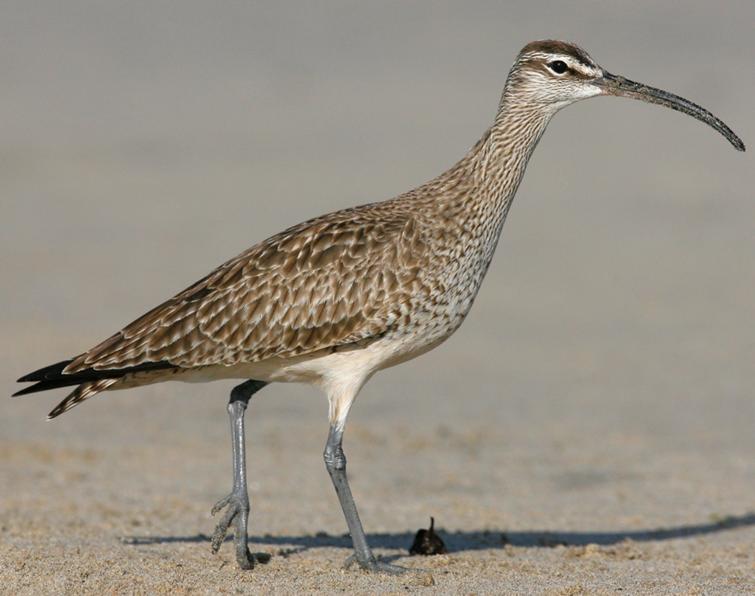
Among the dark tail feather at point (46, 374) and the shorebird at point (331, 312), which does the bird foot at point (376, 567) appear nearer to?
the shorebird at point (331, 312)

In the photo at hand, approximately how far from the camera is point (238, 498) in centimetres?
1041

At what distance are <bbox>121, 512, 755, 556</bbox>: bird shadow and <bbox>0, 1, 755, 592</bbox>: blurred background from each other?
Answer: 0.29 meters

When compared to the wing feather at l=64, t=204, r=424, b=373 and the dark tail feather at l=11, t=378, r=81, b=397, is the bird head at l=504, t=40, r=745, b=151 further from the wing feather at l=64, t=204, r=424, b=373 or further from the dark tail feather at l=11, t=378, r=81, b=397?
the dark tail feather at l=11, t=378, r=81, b=397

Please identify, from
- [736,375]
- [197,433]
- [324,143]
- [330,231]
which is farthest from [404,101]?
[330,231]

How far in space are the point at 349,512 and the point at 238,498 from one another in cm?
73

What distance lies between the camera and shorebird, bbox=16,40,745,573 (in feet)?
33.3

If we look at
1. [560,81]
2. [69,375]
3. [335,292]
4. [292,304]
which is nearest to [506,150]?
[560,81]

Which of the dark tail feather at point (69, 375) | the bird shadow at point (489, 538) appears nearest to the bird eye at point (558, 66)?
the dark tail feather at point (69, 375)

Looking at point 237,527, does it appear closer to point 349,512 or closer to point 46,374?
point 349,512

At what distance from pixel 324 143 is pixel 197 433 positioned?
597 inches

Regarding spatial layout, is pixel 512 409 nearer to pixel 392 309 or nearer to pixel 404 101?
pixel 392 309

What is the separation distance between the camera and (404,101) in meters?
33.8

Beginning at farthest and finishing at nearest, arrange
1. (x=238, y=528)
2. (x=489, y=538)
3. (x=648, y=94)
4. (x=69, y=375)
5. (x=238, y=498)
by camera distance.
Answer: (x=489, y=538) → (x=648, y=94) → (x=238, y=498) → (x=238, y=528) → (x=69, y=375)

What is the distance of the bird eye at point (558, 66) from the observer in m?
10.8
